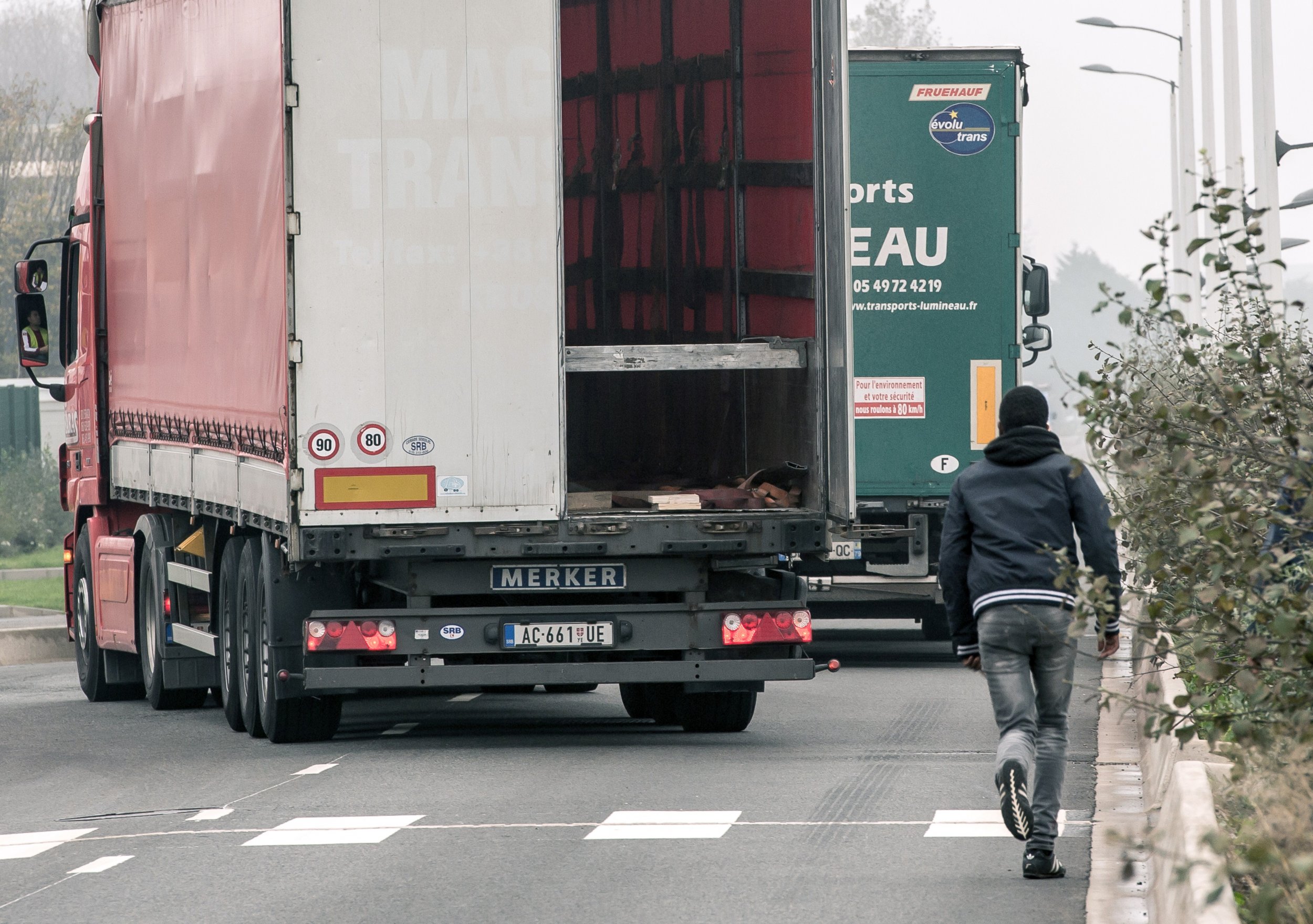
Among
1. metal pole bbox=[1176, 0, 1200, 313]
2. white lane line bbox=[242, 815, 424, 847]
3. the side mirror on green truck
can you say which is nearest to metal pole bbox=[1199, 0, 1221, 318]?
metal pole bbox=[1176, 0, 1200, 313]

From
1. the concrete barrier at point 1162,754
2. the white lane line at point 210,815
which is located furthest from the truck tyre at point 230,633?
the concrete barrier at point 1162,754

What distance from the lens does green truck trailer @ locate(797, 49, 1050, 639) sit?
55.3 feet

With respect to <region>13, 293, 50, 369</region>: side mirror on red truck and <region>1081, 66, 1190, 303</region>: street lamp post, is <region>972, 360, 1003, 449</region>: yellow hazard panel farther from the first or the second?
<region>1081, 66, 1190, 303</region>: street lamp post

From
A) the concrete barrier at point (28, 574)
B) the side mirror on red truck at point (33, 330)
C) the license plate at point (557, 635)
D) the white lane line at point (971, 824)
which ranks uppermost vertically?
the side mirror on red truck at point (33, 330)

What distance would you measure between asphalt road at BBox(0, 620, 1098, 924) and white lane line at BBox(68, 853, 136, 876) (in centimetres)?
2

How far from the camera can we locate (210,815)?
991cm

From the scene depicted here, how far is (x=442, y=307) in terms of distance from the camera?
11.7 m

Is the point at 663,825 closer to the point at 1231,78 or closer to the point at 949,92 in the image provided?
the point at 949,92

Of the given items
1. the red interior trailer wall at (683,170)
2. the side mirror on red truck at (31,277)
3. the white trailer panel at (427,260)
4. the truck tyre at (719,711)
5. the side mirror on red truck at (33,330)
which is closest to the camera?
the white trailer panel at (427,260)

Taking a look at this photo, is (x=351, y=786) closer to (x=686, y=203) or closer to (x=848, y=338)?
(x=848, y=338)

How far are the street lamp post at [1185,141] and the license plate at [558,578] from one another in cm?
2354

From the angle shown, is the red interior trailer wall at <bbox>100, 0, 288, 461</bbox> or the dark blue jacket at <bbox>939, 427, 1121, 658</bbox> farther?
the red interior trailer wall at <bbox>100, 0, 288, 461</bbox>

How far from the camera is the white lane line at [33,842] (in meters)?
9.07

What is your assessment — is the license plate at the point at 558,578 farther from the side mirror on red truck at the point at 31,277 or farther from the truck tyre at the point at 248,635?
the side mirror on red truck at the point at 31,277
